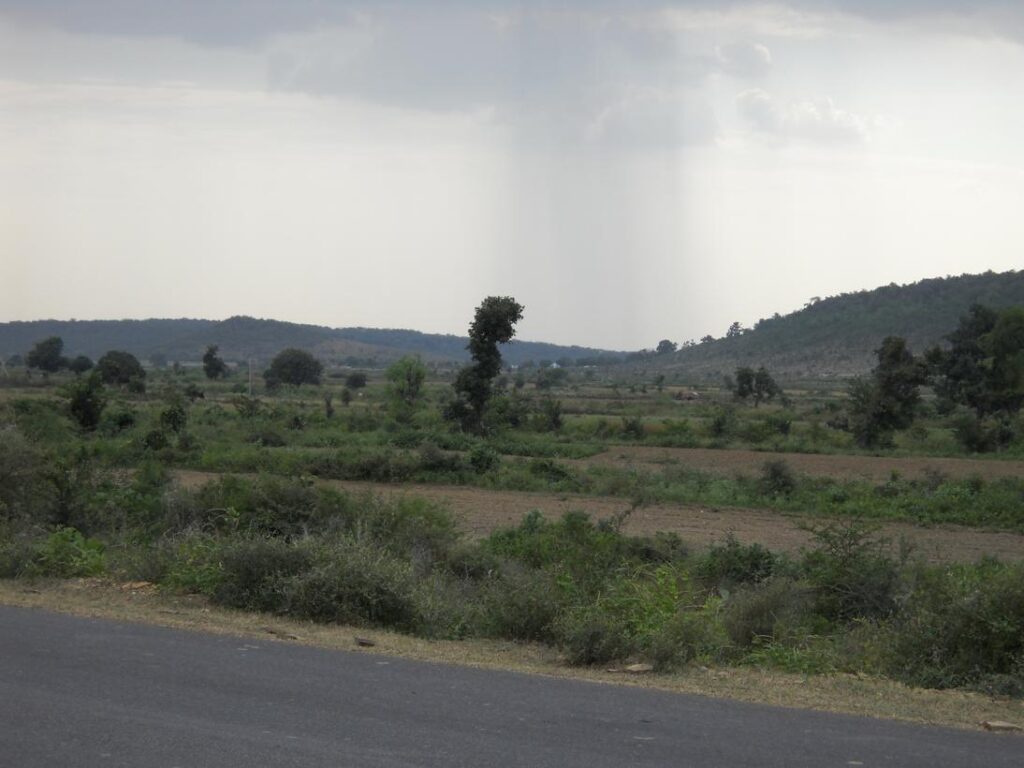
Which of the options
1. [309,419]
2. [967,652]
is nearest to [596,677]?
[967,652]

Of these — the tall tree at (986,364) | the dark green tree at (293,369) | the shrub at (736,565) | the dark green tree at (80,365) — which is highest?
the tall tree at (986,364)

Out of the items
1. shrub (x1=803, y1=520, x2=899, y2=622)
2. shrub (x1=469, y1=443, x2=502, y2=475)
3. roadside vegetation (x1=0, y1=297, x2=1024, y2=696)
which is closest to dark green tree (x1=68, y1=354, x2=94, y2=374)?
roadside vegetation (x1=0, y1=297, x2=1024, y2=696)

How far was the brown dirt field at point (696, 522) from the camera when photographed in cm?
2531

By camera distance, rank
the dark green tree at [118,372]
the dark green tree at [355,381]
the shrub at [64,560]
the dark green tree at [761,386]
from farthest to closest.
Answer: the dark green tree at [355,381] → the dark green tree at [118,372] → the dark green tree at [761,386] → the shrub at [64,560]

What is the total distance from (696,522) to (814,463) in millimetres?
16967

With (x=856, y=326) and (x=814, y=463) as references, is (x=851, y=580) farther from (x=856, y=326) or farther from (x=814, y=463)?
(x=856, y=326)

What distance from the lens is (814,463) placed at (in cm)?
4509

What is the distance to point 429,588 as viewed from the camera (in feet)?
44.1

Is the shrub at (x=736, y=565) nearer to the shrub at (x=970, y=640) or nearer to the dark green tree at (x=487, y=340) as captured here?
the shrub at (x=970, y=640)

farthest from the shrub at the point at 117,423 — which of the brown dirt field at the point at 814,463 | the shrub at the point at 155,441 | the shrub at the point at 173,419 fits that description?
the brown dirt field at the point at 814,463

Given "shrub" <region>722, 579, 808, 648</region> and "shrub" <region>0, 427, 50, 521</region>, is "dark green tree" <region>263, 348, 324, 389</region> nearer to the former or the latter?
"shrub" <region>0, 427, 50, 521</region>

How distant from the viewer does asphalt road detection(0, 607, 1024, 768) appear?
23.4 feet

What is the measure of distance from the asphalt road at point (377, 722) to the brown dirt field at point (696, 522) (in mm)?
13276

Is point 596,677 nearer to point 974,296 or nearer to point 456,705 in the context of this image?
point 456,705
